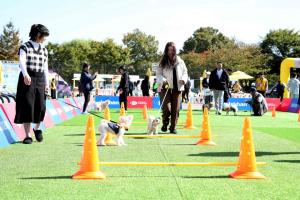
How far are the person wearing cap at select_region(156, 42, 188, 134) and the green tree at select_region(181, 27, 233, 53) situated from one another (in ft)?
269

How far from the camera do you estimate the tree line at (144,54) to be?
239 ft

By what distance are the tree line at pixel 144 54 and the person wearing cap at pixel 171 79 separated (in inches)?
2401

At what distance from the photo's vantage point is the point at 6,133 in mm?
8562

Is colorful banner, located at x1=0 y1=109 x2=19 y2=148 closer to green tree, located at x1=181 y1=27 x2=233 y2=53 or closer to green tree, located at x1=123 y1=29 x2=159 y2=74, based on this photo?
green tree, located at x1=123 y1=29 x2=159 y2=74

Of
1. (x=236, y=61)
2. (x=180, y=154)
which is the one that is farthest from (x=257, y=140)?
(x=236, y=61)

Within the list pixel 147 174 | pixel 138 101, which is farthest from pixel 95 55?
pixel 147 174

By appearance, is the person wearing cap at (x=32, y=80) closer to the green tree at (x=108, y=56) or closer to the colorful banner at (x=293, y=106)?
the colorful banner at (x=293, y=106)

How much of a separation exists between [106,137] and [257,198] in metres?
4.66

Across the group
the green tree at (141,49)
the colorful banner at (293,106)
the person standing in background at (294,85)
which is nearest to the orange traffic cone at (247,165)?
the colorful banner at (293,106)

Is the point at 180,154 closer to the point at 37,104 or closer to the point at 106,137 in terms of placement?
the point at 106,137

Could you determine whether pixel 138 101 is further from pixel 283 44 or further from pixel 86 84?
pixel 283 44

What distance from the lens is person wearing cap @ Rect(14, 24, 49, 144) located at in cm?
838

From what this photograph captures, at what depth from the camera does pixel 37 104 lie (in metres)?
8.63

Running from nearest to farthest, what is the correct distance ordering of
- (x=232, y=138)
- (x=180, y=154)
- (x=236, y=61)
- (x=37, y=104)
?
(x=180, y=154), (x=37, y=104), (x=232, y=138), (x=236, y=61)
